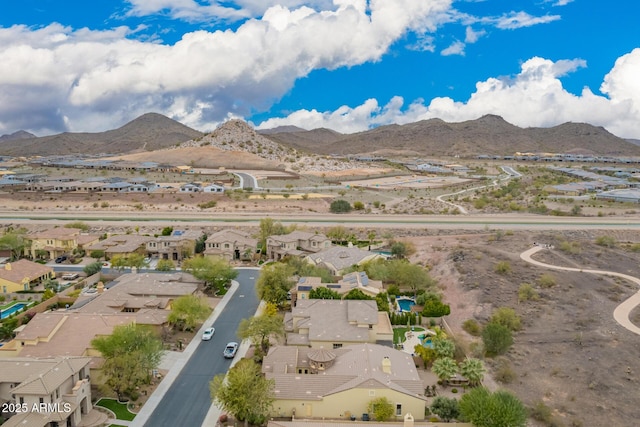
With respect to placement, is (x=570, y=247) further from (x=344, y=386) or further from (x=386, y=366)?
(x=344, y=386)

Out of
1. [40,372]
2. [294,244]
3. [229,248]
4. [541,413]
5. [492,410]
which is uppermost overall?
[294,244]

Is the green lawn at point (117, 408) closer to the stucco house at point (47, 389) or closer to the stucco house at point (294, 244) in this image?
the stucco house at point (47, 389)

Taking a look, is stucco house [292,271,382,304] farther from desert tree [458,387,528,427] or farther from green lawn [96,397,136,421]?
green lawn [96,397,136,421]

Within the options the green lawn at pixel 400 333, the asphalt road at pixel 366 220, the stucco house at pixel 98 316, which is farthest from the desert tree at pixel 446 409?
the asphalt road at pixel 366 220

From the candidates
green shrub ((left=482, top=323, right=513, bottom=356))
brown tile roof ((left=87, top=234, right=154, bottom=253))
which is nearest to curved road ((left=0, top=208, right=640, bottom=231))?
brown tile roof ((left=87, top=234, right=154, bottom=253))

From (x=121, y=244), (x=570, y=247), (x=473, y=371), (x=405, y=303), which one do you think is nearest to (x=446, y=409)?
(x=473, y=371)

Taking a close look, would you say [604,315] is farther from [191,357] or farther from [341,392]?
[191,357]
